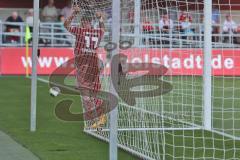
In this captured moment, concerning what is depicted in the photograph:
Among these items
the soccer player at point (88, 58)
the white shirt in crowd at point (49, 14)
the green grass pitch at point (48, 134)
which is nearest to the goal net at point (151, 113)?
the soccer player at point (88, 58)

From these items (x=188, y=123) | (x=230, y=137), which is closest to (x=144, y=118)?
(x=230, y=137)

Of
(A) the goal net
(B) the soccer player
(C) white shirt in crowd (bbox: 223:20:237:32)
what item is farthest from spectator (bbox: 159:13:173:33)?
(C) white shirt in crowd (bbox: 223:20:237:32)

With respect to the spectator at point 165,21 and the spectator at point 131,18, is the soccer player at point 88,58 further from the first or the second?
the spectator at point 165,21

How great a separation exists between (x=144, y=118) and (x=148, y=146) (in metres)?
0.64

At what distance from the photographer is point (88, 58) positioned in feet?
35.0

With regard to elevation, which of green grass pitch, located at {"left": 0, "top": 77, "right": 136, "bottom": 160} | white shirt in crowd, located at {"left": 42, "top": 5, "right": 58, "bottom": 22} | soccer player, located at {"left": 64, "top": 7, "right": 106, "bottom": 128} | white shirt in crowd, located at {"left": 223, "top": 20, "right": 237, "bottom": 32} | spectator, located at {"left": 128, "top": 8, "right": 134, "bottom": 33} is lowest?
green grass pitch, located at {"left": 0, "top": 77, "right": 136, "bottom": 160}

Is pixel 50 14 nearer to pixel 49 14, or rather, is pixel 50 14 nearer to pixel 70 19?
pixel 49 14

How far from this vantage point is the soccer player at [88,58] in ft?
34.4

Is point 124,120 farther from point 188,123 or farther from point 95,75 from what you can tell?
point 188,123

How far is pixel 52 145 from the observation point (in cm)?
950

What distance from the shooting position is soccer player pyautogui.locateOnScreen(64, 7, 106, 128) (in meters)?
10.5

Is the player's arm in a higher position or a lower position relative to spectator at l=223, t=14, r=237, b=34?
lower

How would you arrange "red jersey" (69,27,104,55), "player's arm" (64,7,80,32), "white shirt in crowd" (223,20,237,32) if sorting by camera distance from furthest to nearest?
"white shirt in crowd" (223,20,237,32)
"player's arm" (64,7,80,32)
"red jersey" (69,27,104,55)

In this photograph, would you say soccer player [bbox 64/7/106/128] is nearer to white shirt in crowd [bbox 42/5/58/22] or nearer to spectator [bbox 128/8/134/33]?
spectator [bbox 128/8/134/33]
